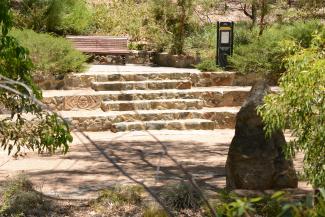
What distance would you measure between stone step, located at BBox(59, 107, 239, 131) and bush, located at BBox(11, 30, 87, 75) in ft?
4.37

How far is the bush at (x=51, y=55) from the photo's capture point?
13938 mm

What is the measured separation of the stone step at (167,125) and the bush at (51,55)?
2.26 metres

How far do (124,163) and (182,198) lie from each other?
2822 mm

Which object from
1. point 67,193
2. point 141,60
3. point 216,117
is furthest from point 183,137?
point 141,60

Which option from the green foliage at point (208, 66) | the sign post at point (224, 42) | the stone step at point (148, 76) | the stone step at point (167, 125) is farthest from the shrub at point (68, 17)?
the stone step at point (167, 125)

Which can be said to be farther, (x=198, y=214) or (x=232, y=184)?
(x=232, y=184)

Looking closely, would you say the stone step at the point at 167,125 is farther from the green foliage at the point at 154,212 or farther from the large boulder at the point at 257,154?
the green foliage at the point at 154,212

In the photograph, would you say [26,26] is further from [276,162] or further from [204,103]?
[276,162]

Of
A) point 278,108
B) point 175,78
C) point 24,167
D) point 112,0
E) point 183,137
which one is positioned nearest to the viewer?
point 278,108

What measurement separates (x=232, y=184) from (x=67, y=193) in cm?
184

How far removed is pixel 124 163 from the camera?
9.67 m

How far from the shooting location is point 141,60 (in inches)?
693

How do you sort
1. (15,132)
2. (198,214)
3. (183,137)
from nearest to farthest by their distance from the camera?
(15,132), (198,214), (183,137)

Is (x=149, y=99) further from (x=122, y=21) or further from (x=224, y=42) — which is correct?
(x=122, y=21)
